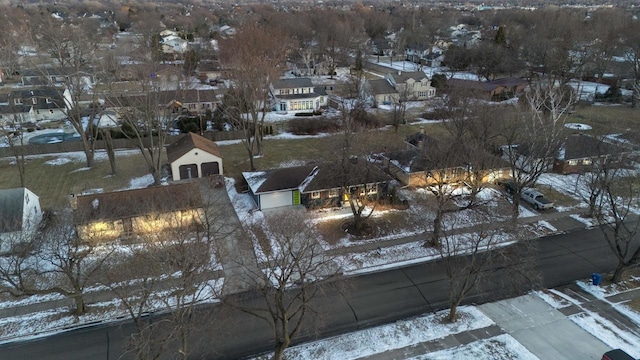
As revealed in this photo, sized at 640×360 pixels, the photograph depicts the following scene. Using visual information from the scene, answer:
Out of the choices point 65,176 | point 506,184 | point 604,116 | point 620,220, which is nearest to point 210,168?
point 65,176

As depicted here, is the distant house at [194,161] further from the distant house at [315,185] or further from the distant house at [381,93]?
the distant house at [381,93]

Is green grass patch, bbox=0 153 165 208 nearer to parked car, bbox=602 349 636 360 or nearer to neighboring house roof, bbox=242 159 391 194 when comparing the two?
neighboring house roof, bbox=242 159 391 194

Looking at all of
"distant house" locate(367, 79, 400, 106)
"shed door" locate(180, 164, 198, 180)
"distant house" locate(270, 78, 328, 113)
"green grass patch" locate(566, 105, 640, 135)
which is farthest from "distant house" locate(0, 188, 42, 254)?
"green grass patch" locate(566, 105, 640, 135)

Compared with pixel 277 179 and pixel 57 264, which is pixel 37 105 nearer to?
pixel 277 179

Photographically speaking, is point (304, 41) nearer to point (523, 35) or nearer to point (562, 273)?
point (523, 35)

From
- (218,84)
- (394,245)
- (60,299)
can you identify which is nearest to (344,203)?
(394,245)
